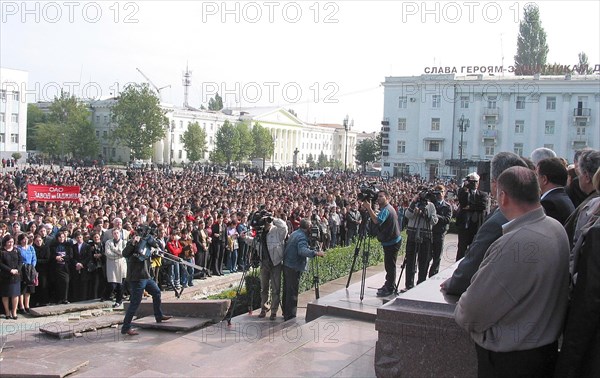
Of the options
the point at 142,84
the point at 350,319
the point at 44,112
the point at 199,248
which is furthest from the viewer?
the point at 44,112

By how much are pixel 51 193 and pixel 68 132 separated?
54.6 metres

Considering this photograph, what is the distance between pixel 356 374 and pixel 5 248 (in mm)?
7982

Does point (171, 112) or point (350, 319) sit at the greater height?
point (171, 112)

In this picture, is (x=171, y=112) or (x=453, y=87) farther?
(x=171, y=112)

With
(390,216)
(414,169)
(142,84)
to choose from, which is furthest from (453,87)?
(390,216)

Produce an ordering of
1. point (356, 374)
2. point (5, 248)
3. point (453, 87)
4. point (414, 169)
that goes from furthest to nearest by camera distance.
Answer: point (414, 169), point (453, 87), point (5, 248), point (356, 374)

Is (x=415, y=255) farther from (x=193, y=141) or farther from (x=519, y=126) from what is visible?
(x=193, y=141)

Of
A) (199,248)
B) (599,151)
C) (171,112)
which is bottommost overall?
(199,248)

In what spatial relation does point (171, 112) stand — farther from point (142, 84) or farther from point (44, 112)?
point (44, 112)

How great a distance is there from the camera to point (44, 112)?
8856cm

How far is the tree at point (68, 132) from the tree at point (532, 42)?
5016cm

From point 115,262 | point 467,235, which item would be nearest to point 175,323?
point 115,262

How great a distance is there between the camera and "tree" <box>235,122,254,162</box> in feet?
267

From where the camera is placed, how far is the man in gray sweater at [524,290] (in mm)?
3068
